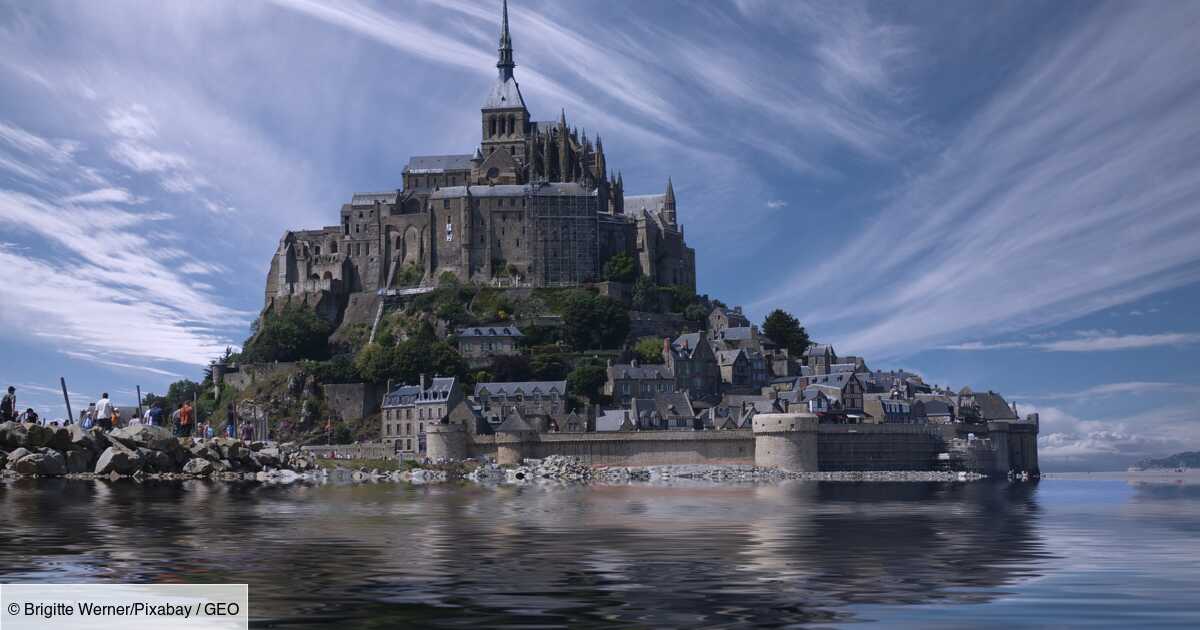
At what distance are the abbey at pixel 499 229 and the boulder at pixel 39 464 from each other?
79213 millimetres

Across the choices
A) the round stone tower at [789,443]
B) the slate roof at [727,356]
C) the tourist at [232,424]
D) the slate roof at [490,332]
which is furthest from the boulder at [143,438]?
the slate roof at [727,356]

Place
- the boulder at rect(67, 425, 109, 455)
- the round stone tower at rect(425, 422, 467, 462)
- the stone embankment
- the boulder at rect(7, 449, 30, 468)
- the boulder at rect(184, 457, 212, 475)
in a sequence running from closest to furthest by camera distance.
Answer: the boulder at rect(7, 449, 30, 468), the stone embankment, the boulder at rect(67, 425, 109, 455), the boulder at rect(184, 457, 212, 475), the round stone tower at rect(425, 422, 467, 462)

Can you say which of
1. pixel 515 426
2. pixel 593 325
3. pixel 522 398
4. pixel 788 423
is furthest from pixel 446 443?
pixel 593 325

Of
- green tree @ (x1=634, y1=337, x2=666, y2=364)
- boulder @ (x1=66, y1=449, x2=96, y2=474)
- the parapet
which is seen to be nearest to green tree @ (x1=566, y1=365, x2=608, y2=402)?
green tree @ (x1=634, y1=337, x2=666, y2=364)

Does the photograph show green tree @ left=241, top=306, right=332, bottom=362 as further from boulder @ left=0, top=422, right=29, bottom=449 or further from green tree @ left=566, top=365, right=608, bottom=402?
boulder @ left=0, top=422, right=29, bottom=449

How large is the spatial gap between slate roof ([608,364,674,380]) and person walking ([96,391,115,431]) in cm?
5310

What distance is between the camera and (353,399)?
4058 inches

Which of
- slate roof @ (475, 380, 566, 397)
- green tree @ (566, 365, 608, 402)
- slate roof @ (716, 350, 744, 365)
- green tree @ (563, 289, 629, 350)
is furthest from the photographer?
green tree @ (563, 289, 629, 350)

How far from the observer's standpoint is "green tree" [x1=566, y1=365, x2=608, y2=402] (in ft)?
336

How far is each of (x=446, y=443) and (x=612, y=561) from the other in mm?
70035

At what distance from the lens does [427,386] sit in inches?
3915

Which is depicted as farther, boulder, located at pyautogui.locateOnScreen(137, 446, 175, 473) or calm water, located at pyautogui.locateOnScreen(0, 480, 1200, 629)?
boulder, located at pyautogui.locateOnScreen(137, 446, 175, 473)

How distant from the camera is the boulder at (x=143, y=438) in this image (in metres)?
48.9

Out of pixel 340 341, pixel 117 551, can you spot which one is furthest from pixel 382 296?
pixel 117 551
